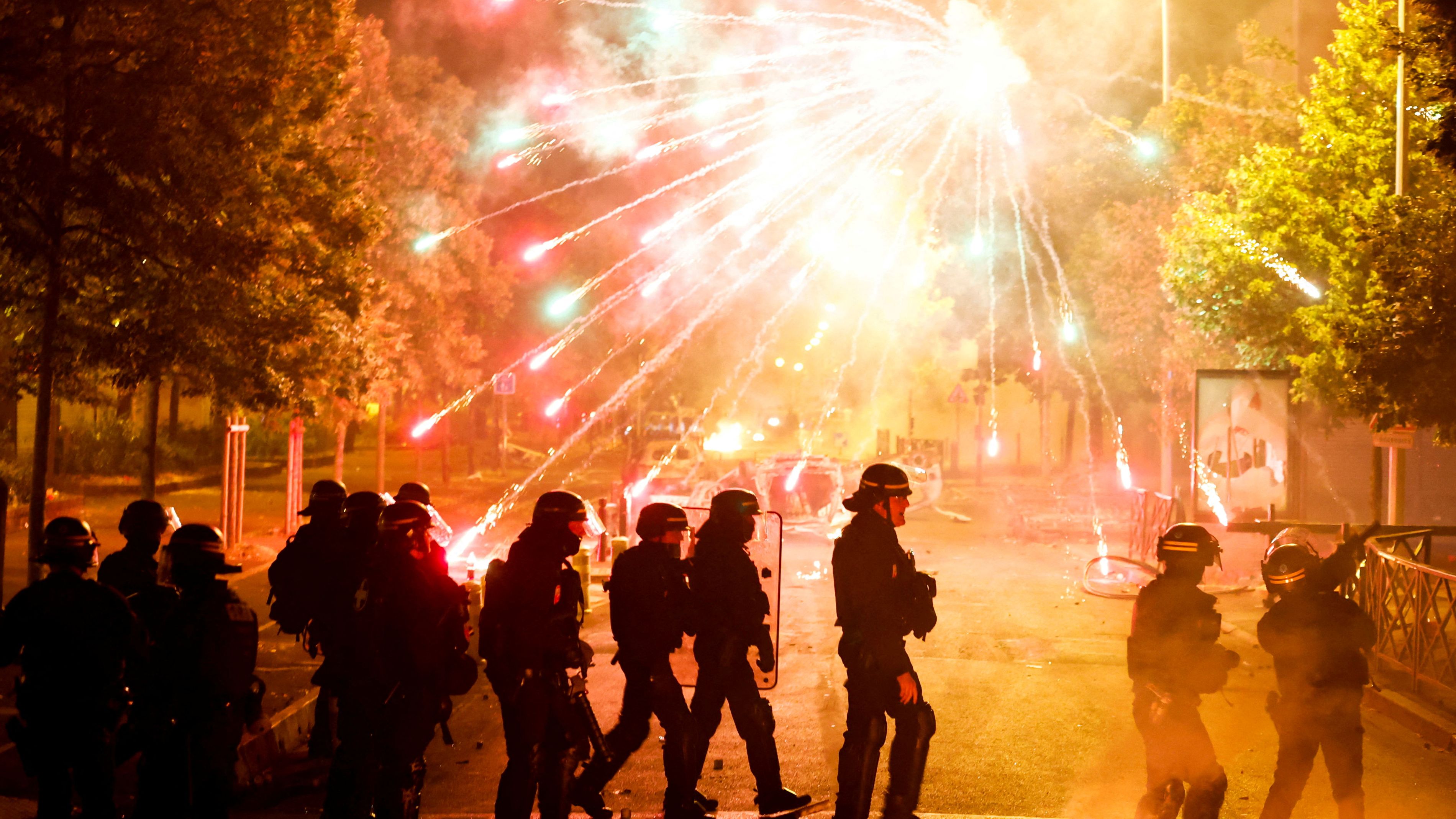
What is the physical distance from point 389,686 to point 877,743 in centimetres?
236

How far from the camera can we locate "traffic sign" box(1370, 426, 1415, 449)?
13.2 m

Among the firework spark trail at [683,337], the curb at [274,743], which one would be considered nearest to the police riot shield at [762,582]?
the curb at [274,743]

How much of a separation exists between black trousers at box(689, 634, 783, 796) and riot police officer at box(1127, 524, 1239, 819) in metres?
1.89

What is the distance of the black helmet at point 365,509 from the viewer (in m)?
6.05

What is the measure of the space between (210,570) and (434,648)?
3.38 feet

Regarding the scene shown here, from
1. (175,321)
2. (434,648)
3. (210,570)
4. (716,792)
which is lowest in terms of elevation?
(716,792)

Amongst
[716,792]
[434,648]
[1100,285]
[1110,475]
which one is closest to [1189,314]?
[1100,285]

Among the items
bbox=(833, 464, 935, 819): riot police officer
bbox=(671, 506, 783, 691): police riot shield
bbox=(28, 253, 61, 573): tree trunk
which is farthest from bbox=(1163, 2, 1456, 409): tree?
bbox=(28, 253, 61, 573): tree trunk

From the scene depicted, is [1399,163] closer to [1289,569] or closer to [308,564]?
[1289,569]

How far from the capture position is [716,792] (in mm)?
6859

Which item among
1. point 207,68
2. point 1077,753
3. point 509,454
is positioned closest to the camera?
point 1077,753

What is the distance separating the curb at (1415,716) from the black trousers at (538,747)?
4.90 meters

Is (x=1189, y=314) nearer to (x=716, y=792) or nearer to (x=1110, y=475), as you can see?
(x=716, y=792)

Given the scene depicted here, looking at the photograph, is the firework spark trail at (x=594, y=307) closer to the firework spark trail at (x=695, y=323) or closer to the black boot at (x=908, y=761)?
the firework spark trail at (x=695, y=323)
